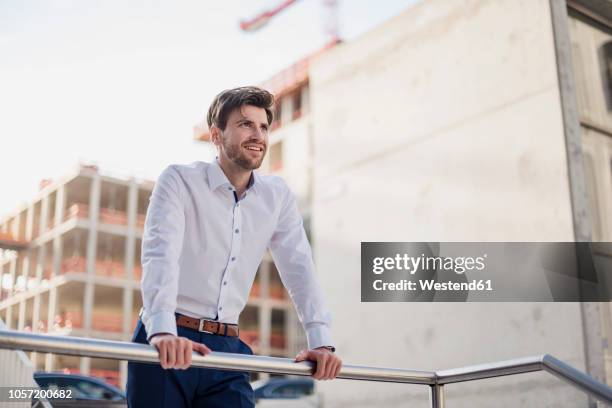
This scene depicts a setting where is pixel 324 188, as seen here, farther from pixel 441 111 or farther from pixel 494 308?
pixel 494 308

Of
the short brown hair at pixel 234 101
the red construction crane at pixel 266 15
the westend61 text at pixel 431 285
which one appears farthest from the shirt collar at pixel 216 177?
the red construction crane at pixel 266 15

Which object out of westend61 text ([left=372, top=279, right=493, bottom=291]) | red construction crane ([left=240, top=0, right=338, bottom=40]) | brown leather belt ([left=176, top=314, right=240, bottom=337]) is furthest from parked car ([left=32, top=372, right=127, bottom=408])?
red construction crane ([left=240, top=0, right=338, bottom=40])

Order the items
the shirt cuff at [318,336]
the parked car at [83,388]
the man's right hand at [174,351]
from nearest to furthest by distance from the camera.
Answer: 1. the man's right hand at [174,351]
2. the shirt cuff at [318,336]
3. the parked car at [83,388]

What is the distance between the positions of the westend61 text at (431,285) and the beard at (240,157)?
620 cm

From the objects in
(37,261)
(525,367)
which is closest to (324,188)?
(525,367)

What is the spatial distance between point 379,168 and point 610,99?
9.38 ft

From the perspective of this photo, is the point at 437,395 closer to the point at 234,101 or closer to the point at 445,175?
the point at 234,101

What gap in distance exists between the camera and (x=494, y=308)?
8.09 meters

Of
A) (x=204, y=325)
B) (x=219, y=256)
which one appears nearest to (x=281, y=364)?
(x=204, y=325)

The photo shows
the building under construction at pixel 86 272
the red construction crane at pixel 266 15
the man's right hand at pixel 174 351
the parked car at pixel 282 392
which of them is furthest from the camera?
the red construction crane at pixel 266 15

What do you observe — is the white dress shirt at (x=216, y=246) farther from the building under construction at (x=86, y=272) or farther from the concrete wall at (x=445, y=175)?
the building under construction at (x=86, y=272)

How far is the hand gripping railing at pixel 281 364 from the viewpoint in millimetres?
1669

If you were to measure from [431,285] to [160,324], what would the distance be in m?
Answer: 7.03

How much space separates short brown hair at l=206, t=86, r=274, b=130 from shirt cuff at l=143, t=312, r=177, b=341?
2.08ft
